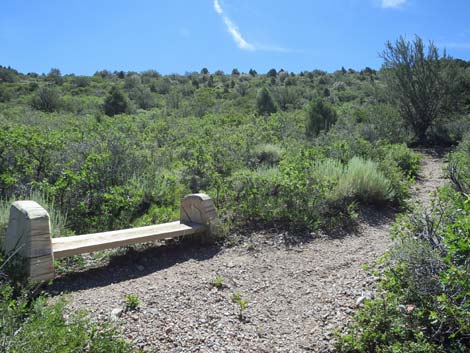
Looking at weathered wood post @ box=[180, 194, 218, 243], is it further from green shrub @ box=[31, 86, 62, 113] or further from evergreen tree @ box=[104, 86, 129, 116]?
green shrub @ box=[31, 86, 62, 113]

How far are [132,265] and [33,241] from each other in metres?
1.11

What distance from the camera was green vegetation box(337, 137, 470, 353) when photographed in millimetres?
2184

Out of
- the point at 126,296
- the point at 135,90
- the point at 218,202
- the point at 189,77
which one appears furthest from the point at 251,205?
the point at 189,77

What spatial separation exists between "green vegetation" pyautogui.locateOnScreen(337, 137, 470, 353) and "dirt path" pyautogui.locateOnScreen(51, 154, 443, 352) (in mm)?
311

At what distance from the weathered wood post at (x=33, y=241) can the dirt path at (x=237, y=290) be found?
A: 0.31 meters

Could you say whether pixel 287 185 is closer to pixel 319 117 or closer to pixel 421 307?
pixel 421 307

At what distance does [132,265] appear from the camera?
3979mm

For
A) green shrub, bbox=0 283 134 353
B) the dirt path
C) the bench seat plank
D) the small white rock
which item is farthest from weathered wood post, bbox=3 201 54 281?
the small white rock

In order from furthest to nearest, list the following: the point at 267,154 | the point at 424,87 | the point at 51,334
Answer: the point at 424,87 < the point at 267,154 < the point at 51,334

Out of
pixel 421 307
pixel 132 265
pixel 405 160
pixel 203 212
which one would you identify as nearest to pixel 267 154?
pixel 405 160

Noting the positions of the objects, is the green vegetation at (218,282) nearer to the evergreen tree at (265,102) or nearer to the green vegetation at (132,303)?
the green vegetation at (132,303)

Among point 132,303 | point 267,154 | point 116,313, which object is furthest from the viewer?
point 267,154

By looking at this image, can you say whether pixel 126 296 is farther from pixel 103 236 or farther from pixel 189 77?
pixel 189 77

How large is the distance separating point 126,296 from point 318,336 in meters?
1.56
